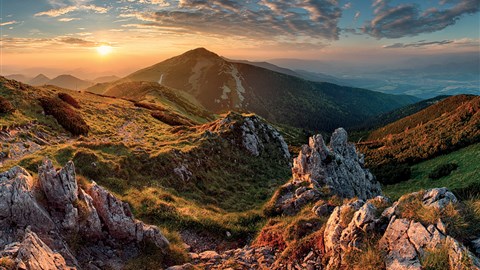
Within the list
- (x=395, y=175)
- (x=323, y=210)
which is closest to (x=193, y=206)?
(x=323, y=210)

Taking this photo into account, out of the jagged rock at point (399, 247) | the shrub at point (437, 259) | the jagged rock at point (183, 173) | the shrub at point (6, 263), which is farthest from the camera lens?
the jagged rock at point (183, 173)

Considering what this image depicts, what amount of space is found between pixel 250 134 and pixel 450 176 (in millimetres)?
35283

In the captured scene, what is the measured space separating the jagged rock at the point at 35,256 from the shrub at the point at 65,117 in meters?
34.1

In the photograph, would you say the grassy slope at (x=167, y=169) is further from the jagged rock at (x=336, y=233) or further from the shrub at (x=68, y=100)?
the jagged rock at (x=336, y=233)

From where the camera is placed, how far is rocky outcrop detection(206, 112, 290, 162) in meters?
49.5

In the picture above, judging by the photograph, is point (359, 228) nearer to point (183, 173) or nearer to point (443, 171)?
point (183, 173)

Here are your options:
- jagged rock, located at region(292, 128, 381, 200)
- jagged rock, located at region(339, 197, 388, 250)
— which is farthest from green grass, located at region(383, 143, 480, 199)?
jagged rock, located at region(339, 197, 388, 250)

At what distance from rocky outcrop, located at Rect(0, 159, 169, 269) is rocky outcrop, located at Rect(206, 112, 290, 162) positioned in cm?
3228

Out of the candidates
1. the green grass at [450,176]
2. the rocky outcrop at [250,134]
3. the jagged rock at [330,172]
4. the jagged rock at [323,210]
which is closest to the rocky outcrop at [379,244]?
the jagged rock at [323,210]

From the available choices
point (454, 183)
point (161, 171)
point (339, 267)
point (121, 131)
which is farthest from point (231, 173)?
point (454, 183)

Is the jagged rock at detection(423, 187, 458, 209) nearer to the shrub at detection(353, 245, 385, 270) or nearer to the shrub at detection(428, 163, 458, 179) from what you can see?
the shrub at detection(353, 245, 385, 270)

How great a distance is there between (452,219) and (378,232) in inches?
107

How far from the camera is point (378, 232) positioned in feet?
38.6

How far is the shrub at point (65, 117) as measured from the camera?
41.1m
